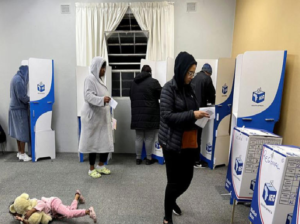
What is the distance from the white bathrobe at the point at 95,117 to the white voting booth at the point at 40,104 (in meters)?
1.10

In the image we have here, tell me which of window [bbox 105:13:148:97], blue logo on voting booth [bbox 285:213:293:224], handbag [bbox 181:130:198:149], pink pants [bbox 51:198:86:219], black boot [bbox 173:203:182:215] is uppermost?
window [bbox 105:13:148:97]

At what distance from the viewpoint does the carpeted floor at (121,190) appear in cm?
189

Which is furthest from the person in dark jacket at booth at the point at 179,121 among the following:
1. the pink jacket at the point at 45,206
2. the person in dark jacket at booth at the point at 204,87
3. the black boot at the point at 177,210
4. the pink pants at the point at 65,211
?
the person in dark jacket at booth at the point at 204,87

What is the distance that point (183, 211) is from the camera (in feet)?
6.45

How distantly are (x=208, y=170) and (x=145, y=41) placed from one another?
231cm

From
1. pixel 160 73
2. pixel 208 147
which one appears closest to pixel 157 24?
pixel 160 73

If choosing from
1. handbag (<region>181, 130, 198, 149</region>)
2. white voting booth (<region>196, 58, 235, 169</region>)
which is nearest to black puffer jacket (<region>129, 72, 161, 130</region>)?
white voting booth (<region>196, 58, 235, 169</region>)

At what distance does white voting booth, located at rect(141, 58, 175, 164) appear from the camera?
294 cm

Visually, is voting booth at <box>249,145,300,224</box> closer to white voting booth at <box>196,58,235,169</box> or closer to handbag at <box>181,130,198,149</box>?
handbag at <box>181,130,198,149</box>

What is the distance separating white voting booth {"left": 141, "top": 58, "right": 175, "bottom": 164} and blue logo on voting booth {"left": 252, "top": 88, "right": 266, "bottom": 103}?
3.92 feet

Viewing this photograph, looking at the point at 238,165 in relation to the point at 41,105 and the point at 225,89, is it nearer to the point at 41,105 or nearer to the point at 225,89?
the point at 225,89

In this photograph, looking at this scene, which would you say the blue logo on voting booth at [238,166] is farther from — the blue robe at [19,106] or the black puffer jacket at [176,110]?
the blue robe at [19,106]

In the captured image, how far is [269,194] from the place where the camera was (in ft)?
4.36

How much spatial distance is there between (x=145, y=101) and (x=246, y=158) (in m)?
1.60
